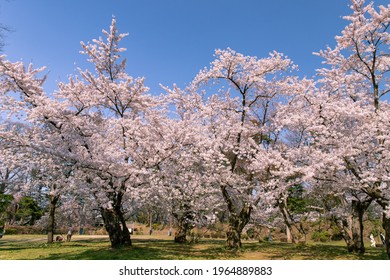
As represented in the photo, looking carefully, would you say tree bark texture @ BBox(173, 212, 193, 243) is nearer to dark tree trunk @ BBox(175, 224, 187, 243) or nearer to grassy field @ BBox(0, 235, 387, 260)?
dark tree trunk @ BBox(175, 224, 187, 243)

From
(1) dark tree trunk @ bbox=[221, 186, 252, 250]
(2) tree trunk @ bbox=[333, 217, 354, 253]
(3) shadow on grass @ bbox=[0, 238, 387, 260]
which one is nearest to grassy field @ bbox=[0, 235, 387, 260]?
(3) shadow on grass @ bbox=[0, 238, 387, 260]

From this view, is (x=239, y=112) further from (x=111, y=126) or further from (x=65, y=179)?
(x=65, y=179)

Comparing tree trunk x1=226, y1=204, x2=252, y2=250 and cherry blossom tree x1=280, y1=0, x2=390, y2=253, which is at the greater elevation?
cherry blossom tree x1=280, y1=0, x2=390, y2=253

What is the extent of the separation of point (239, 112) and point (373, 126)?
748cm

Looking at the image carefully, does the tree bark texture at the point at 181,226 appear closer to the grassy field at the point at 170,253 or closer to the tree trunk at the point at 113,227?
the grassy field at the point at 170,253

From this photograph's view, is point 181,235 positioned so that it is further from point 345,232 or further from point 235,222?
point 345,232

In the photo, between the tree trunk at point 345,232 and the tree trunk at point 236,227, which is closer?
the tree trunk at point 345,232

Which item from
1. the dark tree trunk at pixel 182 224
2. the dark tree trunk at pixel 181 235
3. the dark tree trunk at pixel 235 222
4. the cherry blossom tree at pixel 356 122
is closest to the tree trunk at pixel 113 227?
the dark tree trunk at pixel 235 222

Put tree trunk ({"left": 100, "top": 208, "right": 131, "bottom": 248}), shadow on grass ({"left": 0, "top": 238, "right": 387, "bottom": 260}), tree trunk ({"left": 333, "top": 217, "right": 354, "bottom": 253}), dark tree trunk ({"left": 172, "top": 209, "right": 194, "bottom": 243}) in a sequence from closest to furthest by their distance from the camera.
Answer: shadow on grass ({"left": 0, "top": 238, "right": 387, "bottom": 260})
tree trunk ({"left": 100, "top": 208, "right": 131, "bottom": 248})
tree trunk ({"left": 333, "top": 217, "right": 354, "bottom": 253})
dark tree trunk ({"left": 172, "top": 209, "right": 194, "bottom": 243})

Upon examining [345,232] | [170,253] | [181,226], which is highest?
[345,232]


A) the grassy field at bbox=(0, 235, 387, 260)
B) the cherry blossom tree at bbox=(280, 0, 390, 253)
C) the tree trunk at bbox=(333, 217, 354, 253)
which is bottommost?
the grassy field at bbox=(0, 235, 387, 260)

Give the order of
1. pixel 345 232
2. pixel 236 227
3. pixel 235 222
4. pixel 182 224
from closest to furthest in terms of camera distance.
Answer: pixel 345 232 < pixel 236 227 < pixel 235 222 < pixel 182 224

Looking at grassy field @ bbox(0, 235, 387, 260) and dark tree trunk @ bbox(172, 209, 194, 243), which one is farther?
dark tree trunk @ bbox(172, 209, 194, 243)

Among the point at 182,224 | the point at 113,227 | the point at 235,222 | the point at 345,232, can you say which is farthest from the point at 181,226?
→ the point at 345,232
